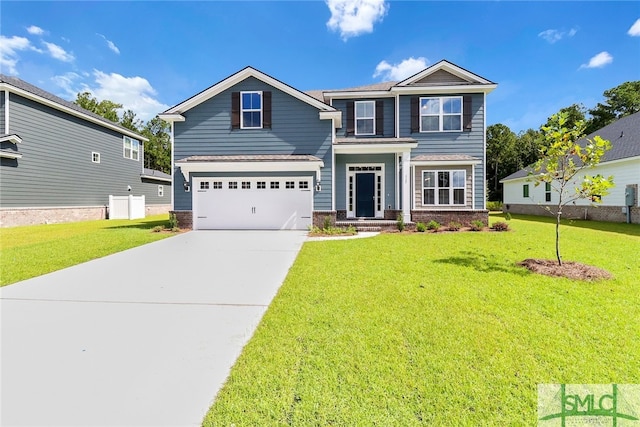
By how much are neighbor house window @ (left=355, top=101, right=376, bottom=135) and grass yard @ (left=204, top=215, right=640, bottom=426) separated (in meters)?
10.1

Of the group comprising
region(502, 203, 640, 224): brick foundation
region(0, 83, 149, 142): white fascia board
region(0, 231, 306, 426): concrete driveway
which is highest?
region(0, 83, 149, 142): white fascia board

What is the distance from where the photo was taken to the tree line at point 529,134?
100ft

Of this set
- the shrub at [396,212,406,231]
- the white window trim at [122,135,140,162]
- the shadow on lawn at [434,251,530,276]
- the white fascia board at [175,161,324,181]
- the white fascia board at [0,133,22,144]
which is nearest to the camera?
the shadow on lawn at [434,251,530,276]

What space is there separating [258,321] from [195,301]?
1330 mm

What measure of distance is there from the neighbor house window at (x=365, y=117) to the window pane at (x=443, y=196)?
4.37 meters

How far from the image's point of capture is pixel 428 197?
1290 cm

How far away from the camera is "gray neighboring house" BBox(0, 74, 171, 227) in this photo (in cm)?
1379

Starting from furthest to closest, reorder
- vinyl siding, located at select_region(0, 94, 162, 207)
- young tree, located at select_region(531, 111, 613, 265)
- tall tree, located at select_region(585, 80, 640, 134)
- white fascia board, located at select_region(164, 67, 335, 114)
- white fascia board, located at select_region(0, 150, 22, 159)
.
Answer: tall tree, located at select_region(585, 80, 640, 134) < vinyl siding, located at select_region(0, 94, 162, 207) < white fascia board, located at select_region(0, 150, 22, 159) < white fascia board, located at select_region(164, 67, 335, 114) < young tree, located at select_region(531, 111, 613, 265)

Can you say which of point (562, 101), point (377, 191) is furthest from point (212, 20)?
point (562, 101)

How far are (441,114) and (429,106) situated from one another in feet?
2.26

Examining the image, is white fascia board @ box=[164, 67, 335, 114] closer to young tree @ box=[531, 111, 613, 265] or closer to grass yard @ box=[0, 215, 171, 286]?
grass yard @ box=[0, 215, 171, 286]

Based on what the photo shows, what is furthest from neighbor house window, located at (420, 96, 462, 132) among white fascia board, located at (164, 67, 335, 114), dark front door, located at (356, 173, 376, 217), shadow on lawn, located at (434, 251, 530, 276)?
shadow on lawn, located at (434, 251, 530, 276)

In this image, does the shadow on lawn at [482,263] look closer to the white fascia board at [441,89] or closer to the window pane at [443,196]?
the window pane at [443,196]

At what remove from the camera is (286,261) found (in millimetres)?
6773
